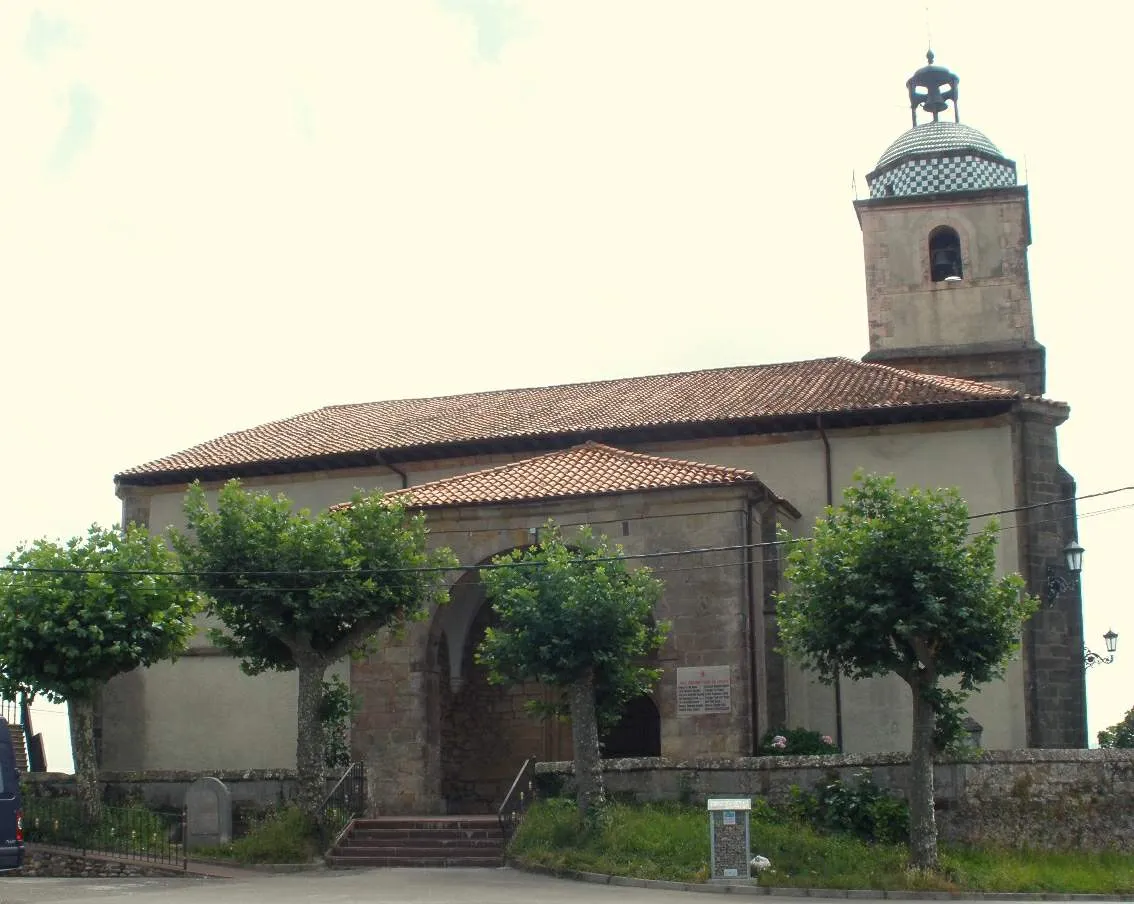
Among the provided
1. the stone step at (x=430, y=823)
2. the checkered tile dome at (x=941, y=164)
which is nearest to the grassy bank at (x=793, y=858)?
the stone step at (x=430, y=823)

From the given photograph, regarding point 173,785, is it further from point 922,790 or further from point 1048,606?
point 1048,606

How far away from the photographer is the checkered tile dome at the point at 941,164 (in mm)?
37688

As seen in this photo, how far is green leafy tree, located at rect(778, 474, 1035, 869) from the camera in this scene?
20.2 metres

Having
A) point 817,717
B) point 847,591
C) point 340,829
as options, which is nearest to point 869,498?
point 847,591

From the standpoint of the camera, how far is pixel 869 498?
2152 centimetres

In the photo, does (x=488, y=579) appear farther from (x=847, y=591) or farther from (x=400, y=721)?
(x=847, y=591)

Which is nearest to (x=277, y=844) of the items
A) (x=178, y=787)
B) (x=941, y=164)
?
(x=178, y=787)

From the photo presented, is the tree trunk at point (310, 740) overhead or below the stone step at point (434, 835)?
overhead

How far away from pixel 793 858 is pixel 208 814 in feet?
30.0

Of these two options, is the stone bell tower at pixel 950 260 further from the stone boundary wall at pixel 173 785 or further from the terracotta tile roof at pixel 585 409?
the stone boundary wall at pixel 173 785

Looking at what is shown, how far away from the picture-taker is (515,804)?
22859 millimetres

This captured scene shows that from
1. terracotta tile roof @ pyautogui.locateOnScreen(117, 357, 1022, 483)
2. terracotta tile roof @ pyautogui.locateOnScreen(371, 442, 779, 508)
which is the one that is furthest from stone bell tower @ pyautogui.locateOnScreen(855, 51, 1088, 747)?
terracotta tile roof @ pyautogui.locateOnScreen(371, 442, 779, 508)

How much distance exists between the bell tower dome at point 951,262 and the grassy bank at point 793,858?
1730cm

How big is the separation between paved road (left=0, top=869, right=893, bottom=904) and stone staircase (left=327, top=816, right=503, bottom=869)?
714 millimetres
